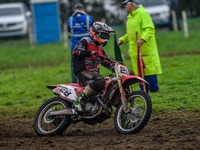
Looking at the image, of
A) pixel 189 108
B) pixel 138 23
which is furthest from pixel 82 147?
pixel 138 23

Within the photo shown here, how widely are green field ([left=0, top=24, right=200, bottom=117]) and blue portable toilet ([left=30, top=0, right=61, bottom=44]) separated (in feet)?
8.10

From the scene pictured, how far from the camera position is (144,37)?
945cm

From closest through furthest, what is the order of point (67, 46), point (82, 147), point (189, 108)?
point (82, 147), point (189, 108), point (67, 46)

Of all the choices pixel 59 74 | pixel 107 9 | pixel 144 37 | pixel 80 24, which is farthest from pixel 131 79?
pixel 107 9

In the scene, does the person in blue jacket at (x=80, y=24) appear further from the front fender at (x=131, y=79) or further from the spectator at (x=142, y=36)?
the front fender at (x=131, y=79)

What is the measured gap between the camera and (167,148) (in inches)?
219

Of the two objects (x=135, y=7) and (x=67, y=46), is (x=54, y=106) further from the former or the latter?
(x=67, y=46)

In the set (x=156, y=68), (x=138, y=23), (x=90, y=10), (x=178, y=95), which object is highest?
(x=138, y=23)

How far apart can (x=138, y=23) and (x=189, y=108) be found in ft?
7.51

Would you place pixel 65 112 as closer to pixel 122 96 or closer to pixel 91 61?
pixel 91 61

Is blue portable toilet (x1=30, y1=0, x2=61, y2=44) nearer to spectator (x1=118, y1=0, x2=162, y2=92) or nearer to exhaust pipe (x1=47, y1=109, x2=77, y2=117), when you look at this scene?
spectator (x1=118, y1=0, x2=162, y2=92)

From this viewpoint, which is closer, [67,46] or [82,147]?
[82,147]

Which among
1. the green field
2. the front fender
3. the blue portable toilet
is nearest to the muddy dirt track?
the front fender

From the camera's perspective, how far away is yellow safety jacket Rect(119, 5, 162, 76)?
9.59 m
